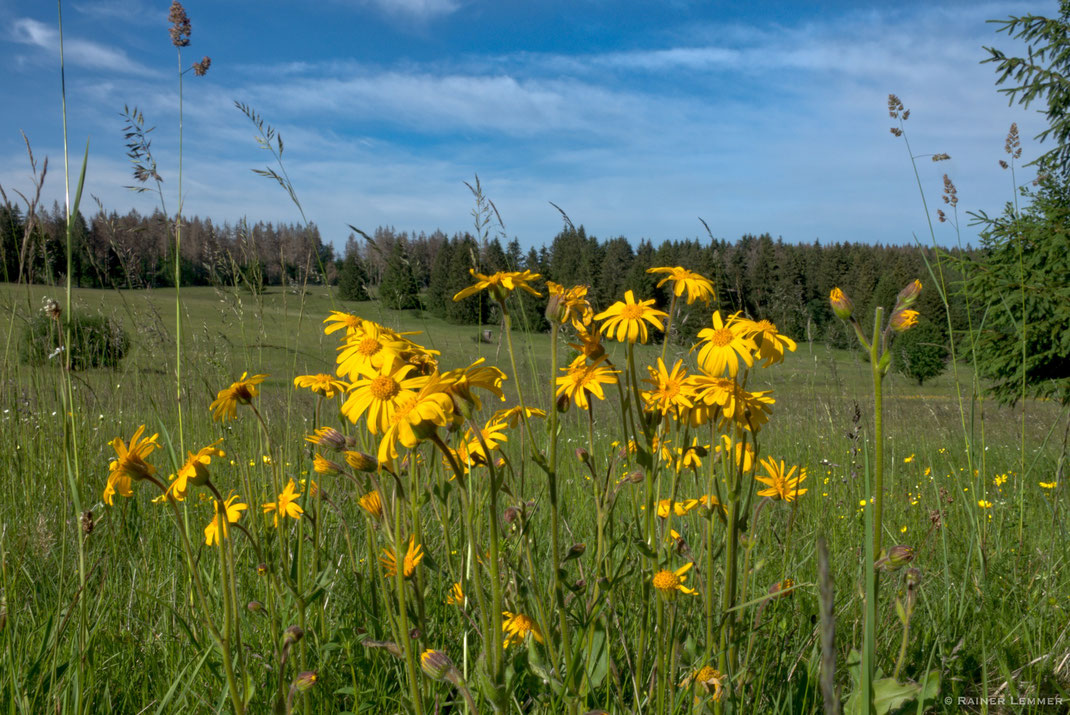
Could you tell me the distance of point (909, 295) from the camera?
112 centimetres

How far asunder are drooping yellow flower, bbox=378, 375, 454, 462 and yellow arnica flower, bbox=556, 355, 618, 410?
1.58 feet

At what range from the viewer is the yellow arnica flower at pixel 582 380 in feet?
4.50

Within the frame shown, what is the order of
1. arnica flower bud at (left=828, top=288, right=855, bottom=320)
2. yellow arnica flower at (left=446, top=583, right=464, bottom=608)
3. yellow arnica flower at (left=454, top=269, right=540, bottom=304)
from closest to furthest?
arnica flower bud at (left=828, top=288, right=855, bottom=320)
yellow arnica flower at (left=454, top=269, right=540, bottom=304)
yellow arnica flower at (left=446, top=583, right=464, bottom=608)

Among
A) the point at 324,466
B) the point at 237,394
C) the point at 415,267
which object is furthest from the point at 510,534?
the point at 415,267

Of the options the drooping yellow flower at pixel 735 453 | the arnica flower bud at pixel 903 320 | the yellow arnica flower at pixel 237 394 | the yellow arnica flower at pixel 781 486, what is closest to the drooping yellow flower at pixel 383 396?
the yellow arnica flower at pixel 237 394

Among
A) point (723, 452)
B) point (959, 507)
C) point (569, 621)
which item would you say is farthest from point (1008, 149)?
point (569, 621)

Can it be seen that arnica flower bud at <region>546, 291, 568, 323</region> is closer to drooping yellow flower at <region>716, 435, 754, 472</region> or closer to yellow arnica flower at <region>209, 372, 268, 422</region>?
drooping yellow flower at <region>716, 435, 754, 472</region>

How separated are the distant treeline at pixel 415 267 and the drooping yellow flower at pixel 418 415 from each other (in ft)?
3.00

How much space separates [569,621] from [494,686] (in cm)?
87

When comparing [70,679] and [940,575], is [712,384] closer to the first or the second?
[70,679]

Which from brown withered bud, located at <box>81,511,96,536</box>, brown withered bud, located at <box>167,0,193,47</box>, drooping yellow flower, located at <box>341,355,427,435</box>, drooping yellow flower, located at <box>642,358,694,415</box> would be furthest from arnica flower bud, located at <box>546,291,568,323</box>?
brown withered bud, located at <box>167,0,193,47</box>

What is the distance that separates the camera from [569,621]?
1.74m

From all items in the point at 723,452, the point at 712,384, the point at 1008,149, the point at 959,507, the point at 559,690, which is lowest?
the point at 959,507

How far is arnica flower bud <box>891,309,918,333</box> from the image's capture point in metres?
1.06
